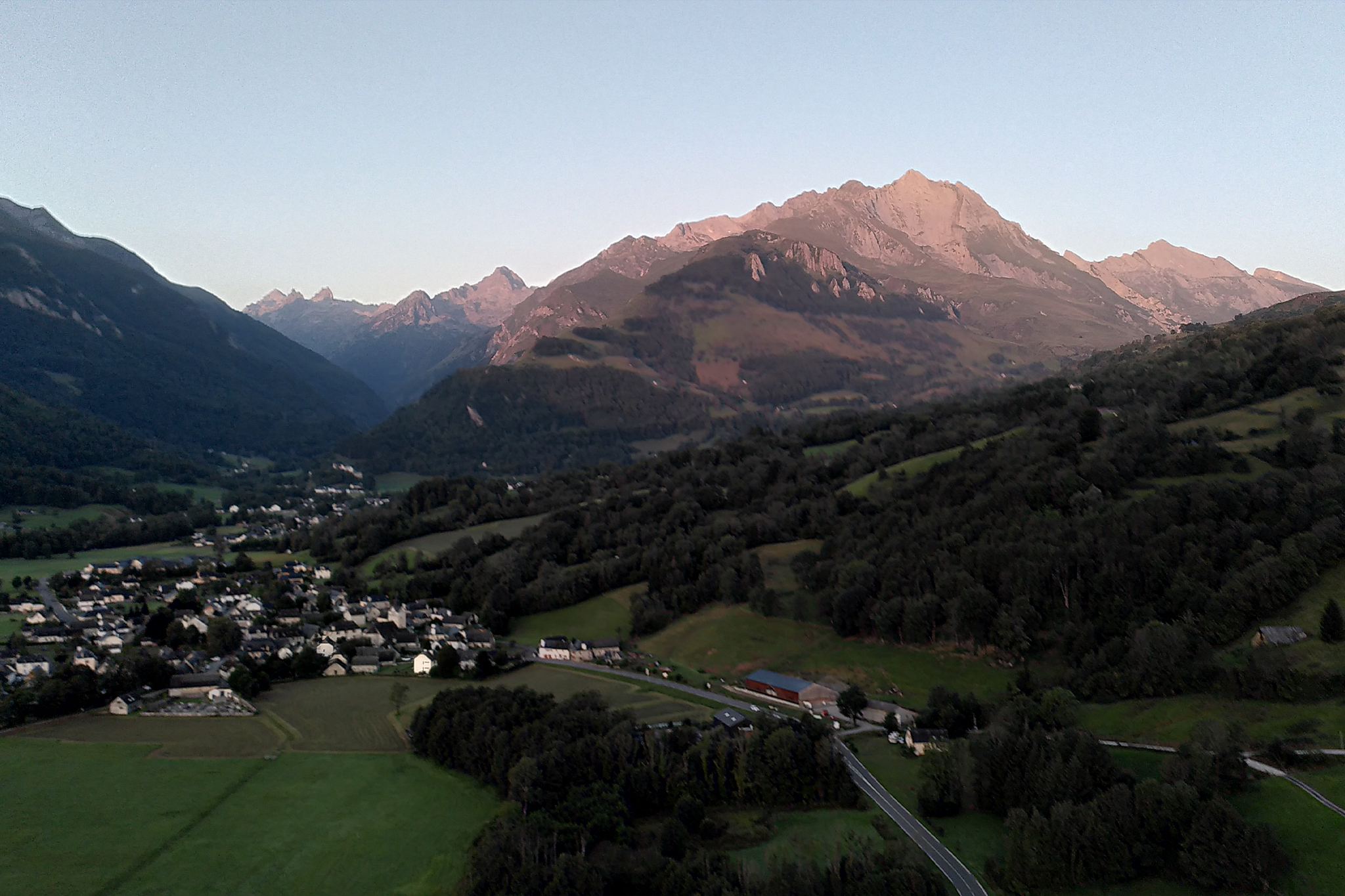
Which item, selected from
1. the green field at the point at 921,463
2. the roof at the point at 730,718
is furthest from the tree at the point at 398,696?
the green field at the point at 921,463

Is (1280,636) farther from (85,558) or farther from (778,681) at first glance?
(85,558)

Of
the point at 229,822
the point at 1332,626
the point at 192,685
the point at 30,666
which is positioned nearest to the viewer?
the point at 229,822

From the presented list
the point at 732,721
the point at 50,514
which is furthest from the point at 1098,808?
the point at 50,514

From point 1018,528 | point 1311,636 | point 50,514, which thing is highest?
point 1018,528

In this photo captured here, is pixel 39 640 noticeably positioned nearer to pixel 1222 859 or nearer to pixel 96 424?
pixel 1222 859

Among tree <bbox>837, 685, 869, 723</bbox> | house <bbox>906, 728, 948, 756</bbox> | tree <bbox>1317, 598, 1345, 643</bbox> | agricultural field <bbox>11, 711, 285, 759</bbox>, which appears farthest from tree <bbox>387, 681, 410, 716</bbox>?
tree <bbox>1317, 598, 1345, 643</bbox>

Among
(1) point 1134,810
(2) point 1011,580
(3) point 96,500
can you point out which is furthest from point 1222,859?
(3) point 96,500
